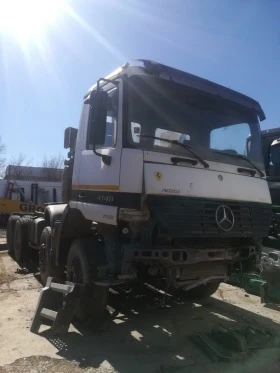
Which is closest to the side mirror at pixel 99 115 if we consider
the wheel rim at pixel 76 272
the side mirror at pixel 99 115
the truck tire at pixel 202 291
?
the side mirror at pixel 99 115

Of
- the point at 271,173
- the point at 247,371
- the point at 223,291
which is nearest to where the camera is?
the point at 247,371

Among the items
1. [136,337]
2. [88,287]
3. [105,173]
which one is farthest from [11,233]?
[105,173]

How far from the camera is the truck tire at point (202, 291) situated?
675cm

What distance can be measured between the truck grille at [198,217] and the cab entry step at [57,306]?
156 centimetres

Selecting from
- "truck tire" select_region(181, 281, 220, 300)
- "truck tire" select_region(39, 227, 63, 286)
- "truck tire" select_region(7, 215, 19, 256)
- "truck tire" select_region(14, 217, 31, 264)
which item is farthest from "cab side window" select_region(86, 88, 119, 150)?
"truck tire" select_region(7, 215, 19, 256)

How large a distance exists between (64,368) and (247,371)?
1970mm

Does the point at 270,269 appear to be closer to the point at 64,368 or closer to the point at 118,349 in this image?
the point at 118,349

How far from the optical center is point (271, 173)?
23.5ft

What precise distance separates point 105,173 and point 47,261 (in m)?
2.58

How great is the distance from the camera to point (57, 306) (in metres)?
5.51

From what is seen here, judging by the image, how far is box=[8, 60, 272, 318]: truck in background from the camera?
4.61 meters

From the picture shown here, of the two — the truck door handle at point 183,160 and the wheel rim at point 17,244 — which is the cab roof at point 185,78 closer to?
the truck door handle at point 183,160

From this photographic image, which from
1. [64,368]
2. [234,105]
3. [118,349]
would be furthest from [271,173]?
[64,368]

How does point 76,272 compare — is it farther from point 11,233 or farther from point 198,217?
point 11,233
